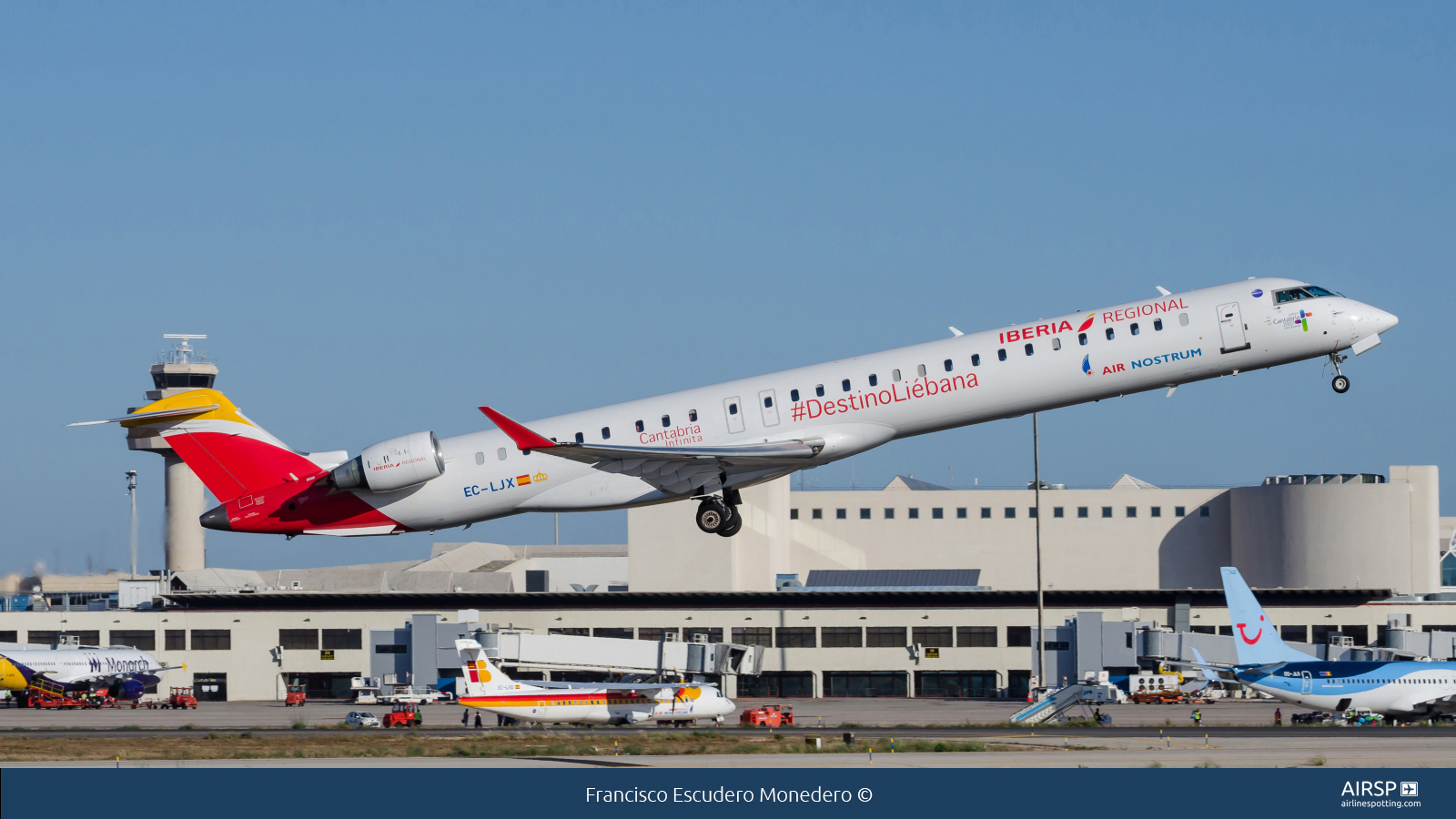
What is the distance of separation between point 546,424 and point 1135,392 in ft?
44.1

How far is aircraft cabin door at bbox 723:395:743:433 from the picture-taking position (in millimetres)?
36406

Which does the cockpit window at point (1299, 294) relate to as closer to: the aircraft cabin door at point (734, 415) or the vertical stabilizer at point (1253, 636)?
the aircraft cabin door at point (734, 415)

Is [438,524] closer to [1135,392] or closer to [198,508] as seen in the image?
[1135,392]

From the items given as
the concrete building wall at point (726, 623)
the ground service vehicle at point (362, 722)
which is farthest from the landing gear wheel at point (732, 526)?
the concrete building wall at point (726, 623)

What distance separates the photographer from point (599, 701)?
59375 mm

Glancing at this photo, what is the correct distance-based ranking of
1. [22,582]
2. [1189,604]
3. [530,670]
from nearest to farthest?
[530,670] → [22,582] → [1189,604]

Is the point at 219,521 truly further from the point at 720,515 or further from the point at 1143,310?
the point at 1143,310

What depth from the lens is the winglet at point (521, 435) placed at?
113 feet

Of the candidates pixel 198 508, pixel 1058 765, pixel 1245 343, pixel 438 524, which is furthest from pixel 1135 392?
pixel 198 508

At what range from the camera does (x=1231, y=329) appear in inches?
1400

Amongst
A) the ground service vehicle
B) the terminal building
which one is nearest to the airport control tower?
the terminal building

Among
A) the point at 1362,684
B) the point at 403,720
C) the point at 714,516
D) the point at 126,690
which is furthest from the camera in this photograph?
the point at 126,690

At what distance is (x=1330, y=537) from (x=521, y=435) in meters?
90.6

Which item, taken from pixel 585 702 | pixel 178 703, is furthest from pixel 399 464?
pixel 178 703
